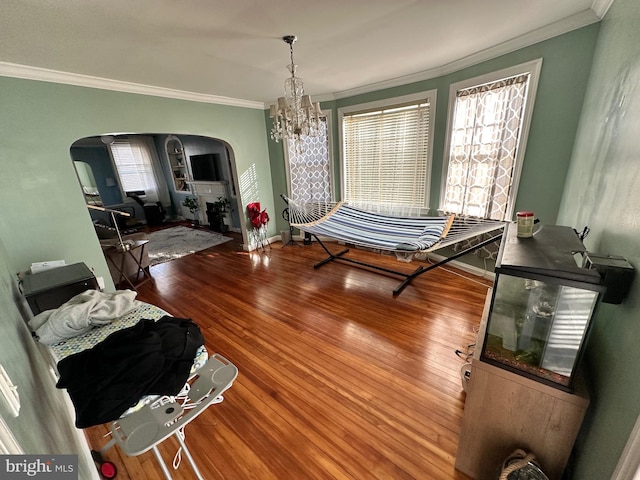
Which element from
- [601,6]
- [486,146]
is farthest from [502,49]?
[486,146]

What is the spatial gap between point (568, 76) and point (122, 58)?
3829 millimetres

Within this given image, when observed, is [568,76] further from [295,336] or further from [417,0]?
[295,336]

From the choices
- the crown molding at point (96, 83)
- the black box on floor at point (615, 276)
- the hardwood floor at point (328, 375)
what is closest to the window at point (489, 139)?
the hardwood floor at point (328, 375)

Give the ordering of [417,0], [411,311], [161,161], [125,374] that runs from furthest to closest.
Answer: [161,161], [411,311], [417,0], [125,374]

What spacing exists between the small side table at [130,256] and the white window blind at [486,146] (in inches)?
169

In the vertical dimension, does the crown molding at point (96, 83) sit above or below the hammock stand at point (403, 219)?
above

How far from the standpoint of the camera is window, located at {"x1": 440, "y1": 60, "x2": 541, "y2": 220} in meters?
2.39

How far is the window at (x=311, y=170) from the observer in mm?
4184

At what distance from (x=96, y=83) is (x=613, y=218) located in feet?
13.7

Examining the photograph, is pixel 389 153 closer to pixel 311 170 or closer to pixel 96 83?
pixel 311 170

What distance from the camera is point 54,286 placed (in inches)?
64.2

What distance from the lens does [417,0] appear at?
1553mm

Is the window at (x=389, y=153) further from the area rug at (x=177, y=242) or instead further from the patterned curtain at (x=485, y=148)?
the area rug at (x=177, y=242)

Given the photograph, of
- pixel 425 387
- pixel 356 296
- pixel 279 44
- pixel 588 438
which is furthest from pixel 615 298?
pixel 279 44
